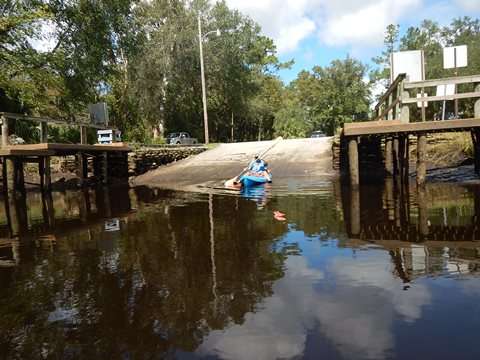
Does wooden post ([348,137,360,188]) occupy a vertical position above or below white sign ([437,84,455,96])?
below

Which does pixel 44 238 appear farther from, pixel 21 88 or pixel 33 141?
pixel 33 141

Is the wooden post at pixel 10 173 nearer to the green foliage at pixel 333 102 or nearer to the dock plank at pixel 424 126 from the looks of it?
the dock plank at pixel 424 126

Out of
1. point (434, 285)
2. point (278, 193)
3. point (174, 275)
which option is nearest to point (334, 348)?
point (434, 285)

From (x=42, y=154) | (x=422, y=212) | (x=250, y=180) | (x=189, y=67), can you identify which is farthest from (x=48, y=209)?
(x=189, y=67)

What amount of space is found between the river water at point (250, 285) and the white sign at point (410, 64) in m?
3.96

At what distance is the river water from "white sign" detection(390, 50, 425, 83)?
13.0 feet

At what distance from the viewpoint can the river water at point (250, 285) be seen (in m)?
3.48

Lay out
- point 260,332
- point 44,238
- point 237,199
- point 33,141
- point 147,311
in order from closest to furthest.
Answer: point 260,332 → point 147,311 → point 44,238 → point 237,199 → point 33,141

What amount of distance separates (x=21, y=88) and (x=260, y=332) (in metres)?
19.4

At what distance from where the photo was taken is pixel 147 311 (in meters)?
4.17

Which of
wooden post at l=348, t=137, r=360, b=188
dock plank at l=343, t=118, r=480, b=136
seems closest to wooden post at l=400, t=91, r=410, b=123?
dock plank at l=343, t=118, r=480, b=136

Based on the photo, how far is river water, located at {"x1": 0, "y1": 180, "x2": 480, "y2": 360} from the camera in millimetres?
3477

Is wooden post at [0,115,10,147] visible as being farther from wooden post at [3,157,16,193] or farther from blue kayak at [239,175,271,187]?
blue kayak at [239,175,271,187]

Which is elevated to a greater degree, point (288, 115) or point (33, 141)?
point (288, 115)
